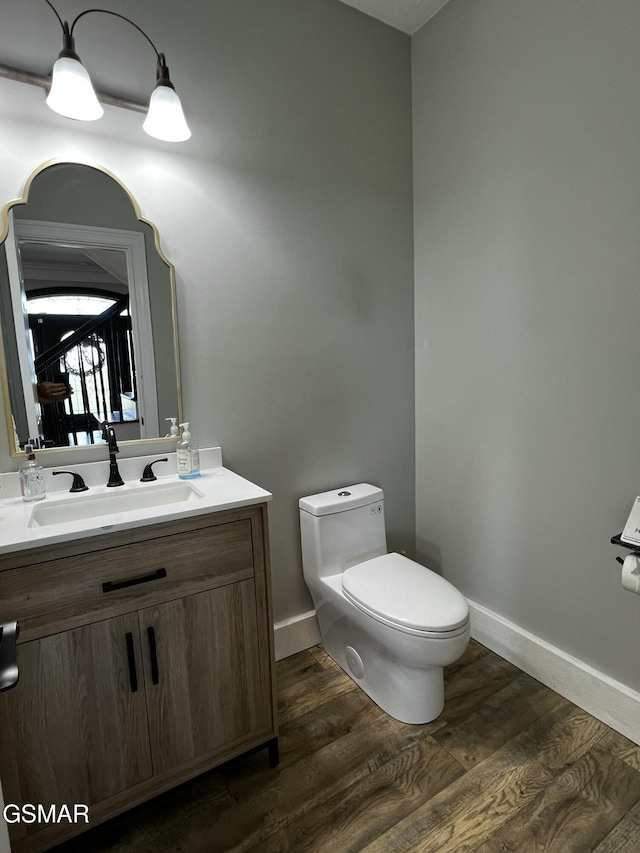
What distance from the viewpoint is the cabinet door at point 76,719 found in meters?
1.09

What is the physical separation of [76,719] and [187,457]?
816 millimetres

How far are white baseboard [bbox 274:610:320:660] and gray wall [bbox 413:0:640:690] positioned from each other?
0.72 m

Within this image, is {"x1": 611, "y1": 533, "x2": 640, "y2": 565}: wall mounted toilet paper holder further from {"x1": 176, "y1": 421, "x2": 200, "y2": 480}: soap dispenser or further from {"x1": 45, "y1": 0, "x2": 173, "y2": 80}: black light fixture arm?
{"x1": 45, "y1": 0, "x2": 173, "y2": 80}: black light fixture arm

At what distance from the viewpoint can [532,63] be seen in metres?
1.64

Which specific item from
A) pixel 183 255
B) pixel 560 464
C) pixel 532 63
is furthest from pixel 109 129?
pixel 560 464

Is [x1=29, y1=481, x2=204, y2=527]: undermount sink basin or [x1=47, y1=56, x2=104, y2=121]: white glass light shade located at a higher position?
[x1=47, y1=56, x2=104, y2=121]: white glass light shade

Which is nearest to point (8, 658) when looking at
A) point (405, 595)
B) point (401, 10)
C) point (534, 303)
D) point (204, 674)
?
point (204, 674)

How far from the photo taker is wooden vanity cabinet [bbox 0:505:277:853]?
1.10 metres

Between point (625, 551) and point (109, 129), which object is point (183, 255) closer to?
point (109, 129)

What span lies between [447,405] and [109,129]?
172 centimetres

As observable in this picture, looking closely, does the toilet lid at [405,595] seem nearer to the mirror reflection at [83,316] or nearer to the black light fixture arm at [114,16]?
the mirror reflection at [83,316]

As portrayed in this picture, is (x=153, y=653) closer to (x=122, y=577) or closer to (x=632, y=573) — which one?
(x=122, y=577)

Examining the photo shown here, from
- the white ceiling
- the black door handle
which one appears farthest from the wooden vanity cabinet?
the white ceiling

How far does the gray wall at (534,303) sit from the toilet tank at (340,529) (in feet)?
1.45
